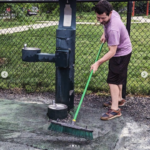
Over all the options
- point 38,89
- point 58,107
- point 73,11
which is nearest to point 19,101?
point 38,89

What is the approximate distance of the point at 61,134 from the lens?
284 centimetres

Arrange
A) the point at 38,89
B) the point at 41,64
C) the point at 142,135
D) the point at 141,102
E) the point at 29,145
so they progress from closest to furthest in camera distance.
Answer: the point at 29,145
the point at 142,135
the point at 141,102
the point at 38,89
the point at 41,64

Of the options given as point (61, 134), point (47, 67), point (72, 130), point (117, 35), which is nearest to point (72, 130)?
point (72, 130)

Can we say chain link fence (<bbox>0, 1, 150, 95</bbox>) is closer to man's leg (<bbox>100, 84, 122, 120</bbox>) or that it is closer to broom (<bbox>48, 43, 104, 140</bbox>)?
man's leg (<bbox>100, 84, 122, 120</bbox>)

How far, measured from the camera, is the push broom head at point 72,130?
2660 millimetres

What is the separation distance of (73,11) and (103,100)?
142cm

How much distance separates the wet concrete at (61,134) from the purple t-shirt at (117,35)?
0.81 metres

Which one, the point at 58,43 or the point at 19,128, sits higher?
the point at 58,43

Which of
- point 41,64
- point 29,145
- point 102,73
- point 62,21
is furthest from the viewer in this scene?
point 41,64

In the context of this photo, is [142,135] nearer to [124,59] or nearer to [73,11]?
[124,59]

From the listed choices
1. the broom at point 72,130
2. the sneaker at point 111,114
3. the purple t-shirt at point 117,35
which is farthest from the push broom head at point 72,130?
the purple t-shirt at point 117,35

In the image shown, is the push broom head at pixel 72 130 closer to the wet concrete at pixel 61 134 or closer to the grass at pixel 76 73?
the wet concrete at pixel 61 134

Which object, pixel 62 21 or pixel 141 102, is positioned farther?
pixel 141 102

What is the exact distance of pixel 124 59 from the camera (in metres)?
3.25
